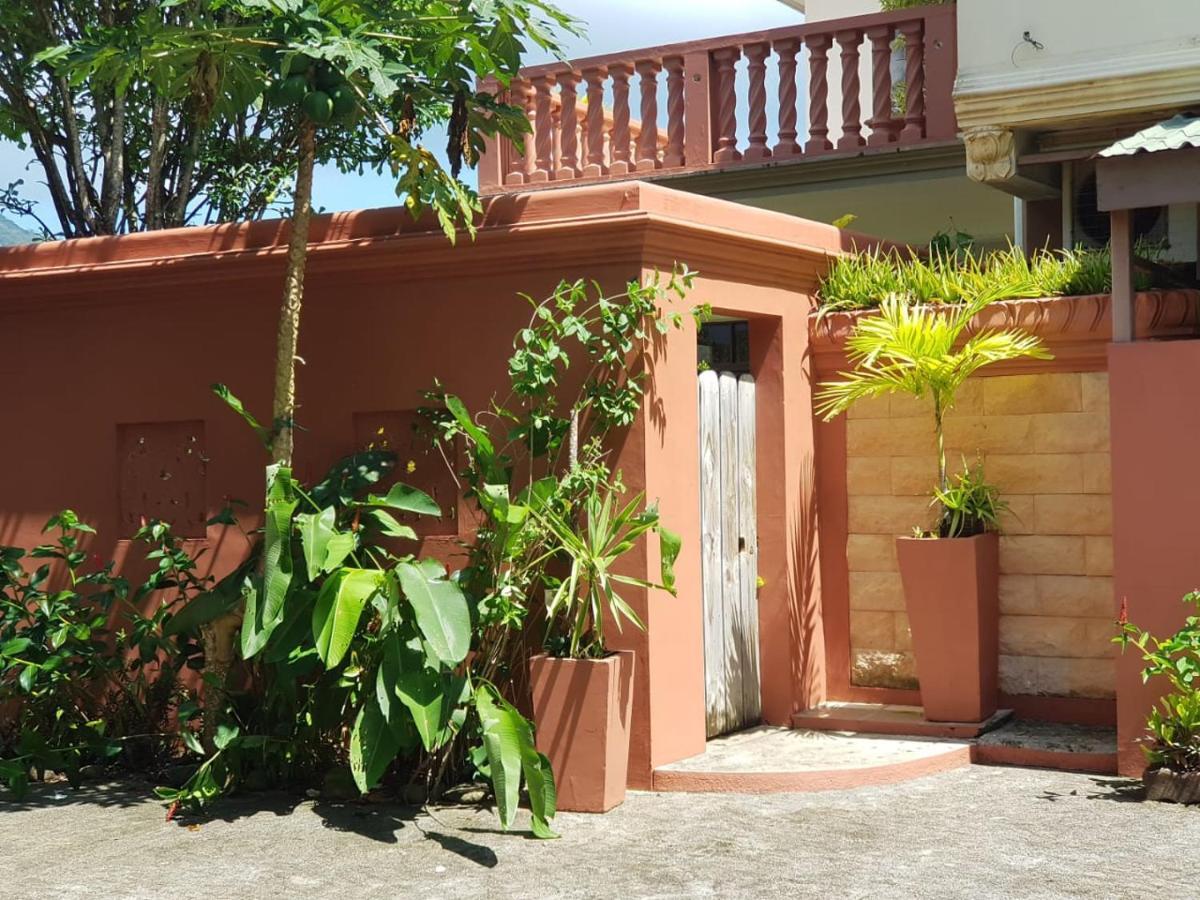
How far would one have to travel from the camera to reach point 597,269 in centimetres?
784

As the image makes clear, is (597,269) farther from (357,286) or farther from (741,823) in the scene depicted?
(741,823)

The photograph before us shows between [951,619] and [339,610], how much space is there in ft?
10.5

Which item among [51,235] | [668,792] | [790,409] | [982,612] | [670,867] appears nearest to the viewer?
[670,867]

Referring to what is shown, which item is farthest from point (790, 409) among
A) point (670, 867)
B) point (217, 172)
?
point (217, 172)

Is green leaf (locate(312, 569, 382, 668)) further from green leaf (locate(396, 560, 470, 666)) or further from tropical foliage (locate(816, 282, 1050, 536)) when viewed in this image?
tropical foliage (locate(816, 282, 1050, 536))

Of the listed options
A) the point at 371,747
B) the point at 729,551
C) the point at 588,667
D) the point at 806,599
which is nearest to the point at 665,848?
the point at 588,667

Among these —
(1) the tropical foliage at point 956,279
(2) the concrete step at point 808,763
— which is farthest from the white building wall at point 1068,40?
(2) the concrete step at point 808,763

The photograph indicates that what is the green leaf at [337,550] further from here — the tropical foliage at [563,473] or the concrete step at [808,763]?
the concrete step at [808,763]

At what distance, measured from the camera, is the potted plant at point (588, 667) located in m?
7.30

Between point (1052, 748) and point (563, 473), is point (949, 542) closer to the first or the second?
point (1052, 748)

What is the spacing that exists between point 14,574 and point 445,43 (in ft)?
11.7

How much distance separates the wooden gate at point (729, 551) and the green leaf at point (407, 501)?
5.07 ft

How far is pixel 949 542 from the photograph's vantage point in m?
8.29

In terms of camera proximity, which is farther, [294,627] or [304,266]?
[304,266]
